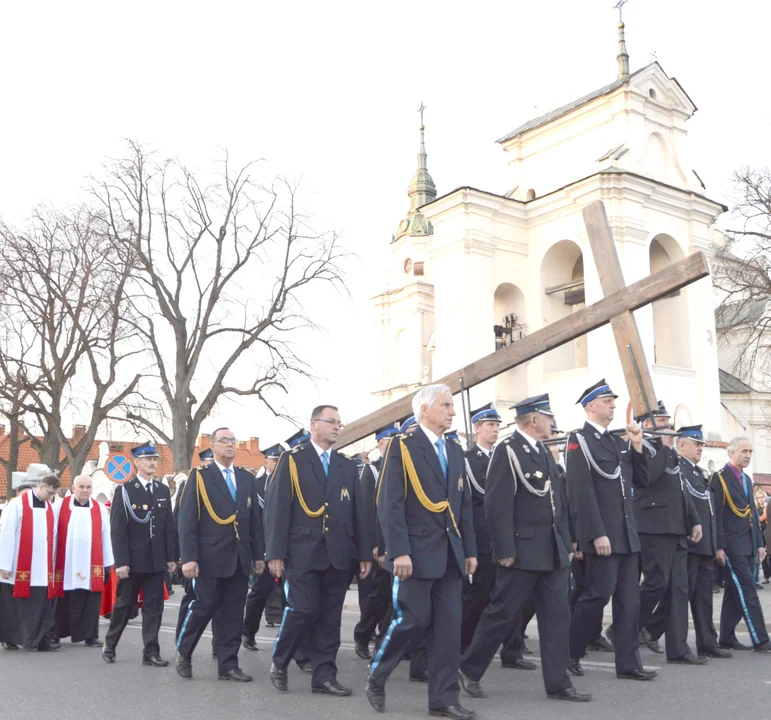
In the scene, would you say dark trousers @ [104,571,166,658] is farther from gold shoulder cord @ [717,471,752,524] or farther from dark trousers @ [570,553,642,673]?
gold shoulder cord @ [717,471,752,524]

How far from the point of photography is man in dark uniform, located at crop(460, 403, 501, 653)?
8156 mm

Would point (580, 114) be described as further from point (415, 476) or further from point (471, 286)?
point (415, 476)

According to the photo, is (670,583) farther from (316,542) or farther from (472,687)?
(316,542)

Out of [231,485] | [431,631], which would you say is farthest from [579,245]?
[431,631]

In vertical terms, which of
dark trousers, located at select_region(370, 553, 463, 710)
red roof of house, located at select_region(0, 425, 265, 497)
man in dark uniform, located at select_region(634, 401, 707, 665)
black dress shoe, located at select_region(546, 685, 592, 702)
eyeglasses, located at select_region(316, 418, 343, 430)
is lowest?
black dress shoe, located at select_region(546, 685, 592, 702)

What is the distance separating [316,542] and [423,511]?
3.63 ft

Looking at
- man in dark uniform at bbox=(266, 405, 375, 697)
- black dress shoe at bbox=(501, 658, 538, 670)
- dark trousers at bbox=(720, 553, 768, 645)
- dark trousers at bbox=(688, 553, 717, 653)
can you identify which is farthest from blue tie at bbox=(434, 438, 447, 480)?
dark trousers at bbox=(720, 553, 768, 645)

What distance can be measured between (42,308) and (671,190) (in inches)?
835

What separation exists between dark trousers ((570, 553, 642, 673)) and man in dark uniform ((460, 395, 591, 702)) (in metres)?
0.45

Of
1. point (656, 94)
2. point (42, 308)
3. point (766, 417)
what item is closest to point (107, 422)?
point (42, 308)

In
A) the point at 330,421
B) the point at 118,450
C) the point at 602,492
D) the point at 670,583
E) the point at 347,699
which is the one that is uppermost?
the point at 118,450

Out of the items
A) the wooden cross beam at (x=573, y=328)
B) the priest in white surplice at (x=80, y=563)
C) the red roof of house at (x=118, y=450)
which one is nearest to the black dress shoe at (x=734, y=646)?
the wooden cross beam at (x=573, y=328)

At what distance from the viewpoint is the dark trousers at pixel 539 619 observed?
6.55 metres

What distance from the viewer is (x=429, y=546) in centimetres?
634
